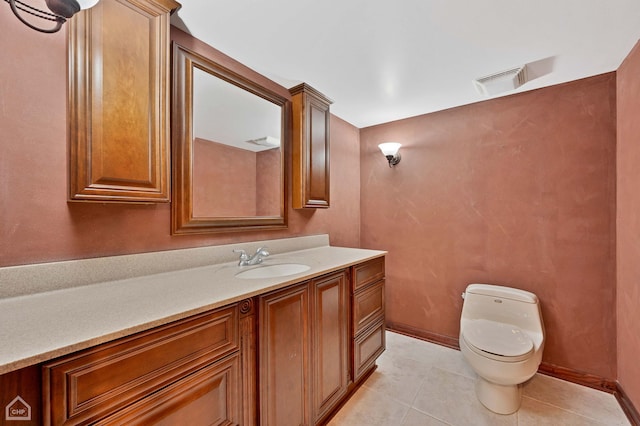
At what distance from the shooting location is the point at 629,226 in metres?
1.60

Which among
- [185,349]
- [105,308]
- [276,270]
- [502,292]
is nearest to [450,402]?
[502,292]

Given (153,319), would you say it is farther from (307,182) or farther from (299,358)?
(307,182)

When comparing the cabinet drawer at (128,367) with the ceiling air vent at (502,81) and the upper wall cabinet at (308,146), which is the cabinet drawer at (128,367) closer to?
the upper wall cabinet at (308,146)

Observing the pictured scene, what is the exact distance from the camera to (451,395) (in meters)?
1.79

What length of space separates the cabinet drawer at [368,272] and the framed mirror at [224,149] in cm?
68

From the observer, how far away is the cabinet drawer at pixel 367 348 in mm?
1785

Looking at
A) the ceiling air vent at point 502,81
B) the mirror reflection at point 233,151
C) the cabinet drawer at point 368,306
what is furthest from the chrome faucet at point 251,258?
the ceiling air vent at point 502,81

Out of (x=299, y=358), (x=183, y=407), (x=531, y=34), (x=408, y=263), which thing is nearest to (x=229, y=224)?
(x=299, y=358)

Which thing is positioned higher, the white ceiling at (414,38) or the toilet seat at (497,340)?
the white ceiling at (414,38)

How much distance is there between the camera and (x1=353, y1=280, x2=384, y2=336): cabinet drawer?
1783mm

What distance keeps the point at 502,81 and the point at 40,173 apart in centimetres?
269

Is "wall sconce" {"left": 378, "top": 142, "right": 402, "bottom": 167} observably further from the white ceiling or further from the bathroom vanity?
the bathroom vanity

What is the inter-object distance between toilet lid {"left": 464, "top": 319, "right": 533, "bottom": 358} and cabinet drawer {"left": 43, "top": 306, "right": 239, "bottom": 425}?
155 centimetres

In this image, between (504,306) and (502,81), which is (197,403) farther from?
(502,81)
